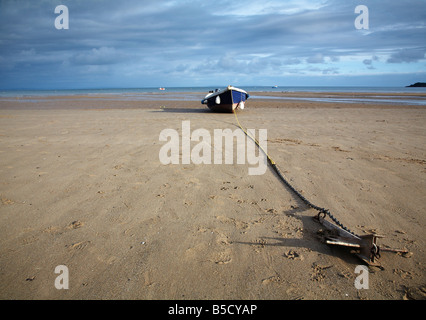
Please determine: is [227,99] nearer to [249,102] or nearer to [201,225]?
[249,102]

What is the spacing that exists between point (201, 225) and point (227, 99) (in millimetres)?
12322

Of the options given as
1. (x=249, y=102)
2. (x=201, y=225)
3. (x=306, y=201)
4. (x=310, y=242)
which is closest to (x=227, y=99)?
(x=249, y=102)

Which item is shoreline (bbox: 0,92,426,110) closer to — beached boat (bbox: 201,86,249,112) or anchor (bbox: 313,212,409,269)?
beached boat (bbox: 201,86,249,112)

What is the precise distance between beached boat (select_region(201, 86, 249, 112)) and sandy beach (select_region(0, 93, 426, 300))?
9.28 metres

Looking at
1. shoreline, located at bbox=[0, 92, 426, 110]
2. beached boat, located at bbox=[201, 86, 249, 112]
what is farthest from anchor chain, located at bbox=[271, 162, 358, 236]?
shoreline, located at bbox=[0, 92, 426, 110]

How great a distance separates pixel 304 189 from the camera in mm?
3914

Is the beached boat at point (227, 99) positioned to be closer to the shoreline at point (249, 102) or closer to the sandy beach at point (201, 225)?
the shoreline at point (249, 102)

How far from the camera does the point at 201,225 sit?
2.97m

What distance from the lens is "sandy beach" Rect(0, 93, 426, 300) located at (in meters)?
2.11
